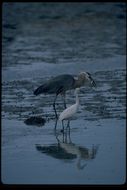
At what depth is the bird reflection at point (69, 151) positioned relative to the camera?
8.95m

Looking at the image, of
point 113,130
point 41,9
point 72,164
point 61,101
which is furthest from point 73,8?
point 72,164

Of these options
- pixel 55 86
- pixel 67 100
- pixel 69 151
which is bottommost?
pixel 69 151

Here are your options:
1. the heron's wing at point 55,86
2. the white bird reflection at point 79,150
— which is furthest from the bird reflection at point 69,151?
the heron's wing at point 55,86

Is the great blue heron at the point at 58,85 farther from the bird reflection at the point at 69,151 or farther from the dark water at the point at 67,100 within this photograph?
the bird reflection at the point at 69,151

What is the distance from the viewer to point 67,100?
12.8 m

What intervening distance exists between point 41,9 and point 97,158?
63.9 feet

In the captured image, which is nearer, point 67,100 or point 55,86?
point 55,86

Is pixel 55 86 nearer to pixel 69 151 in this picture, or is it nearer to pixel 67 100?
pixel 67 100

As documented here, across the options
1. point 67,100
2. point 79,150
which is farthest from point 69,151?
point 67,100

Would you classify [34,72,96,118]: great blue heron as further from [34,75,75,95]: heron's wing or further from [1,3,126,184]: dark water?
[1,3,126,184]: dark water

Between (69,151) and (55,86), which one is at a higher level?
(55,86)

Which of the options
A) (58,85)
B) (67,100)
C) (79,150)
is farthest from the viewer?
(67,100)

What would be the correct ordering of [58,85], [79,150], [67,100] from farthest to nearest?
[67,100] < [58,85] < [79,150]

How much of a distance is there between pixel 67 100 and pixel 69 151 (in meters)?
3.50
